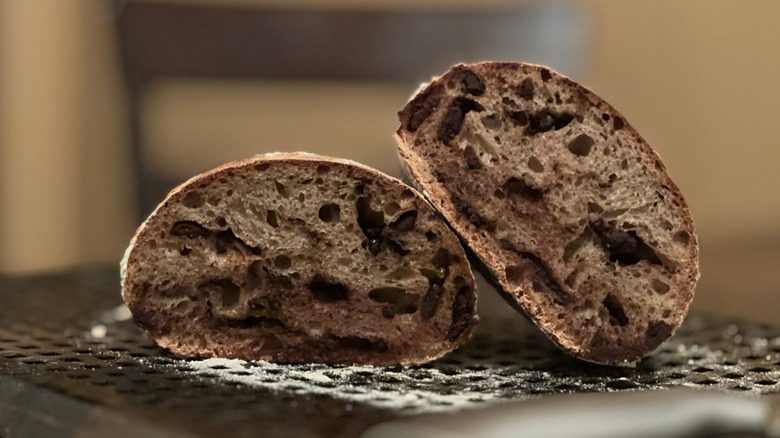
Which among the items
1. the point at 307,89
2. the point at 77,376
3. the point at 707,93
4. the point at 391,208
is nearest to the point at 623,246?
the point at 391,208

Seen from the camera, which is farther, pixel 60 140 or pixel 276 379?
pixel 60 140

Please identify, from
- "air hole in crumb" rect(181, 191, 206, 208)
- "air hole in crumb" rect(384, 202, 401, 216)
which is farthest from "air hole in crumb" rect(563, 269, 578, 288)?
"air hole in crumb" rect(181, 191, 206, 208)

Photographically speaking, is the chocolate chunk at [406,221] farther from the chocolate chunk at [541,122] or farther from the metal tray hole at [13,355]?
the metal tray hole at [13,355]

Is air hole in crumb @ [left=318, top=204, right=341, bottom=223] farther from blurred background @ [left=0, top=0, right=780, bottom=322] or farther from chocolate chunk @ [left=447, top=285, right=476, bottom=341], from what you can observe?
blurred background @ [left=0, top=0, right=780, bottom=322]

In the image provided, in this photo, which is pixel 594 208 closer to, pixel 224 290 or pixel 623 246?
pixel 623 246

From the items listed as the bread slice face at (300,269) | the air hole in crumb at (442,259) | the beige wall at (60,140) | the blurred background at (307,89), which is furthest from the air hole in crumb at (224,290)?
the beige wall at (60,140)

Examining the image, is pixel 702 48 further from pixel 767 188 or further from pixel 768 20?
pixel 767 188

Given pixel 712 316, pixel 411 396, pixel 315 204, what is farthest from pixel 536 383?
pixel 712 316
